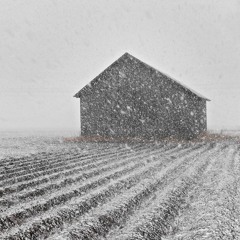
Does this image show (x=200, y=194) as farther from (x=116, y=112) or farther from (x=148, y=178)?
(x=116, y=112)

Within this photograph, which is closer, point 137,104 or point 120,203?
point 120,203

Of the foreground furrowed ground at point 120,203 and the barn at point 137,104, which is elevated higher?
the barn at point 137,104

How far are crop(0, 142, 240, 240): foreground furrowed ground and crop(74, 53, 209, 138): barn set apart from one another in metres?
13.7

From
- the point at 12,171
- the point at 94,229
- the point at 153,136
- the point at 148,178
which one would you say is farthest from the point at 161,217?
the point at 153,136

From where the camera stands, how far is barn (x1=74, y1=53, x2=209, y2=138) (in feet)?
77.6

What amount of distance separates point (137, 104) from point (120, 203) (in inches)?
743

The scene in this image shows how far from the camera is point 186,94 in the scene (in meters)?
23.6

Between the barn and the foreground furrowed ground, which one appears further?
the barn

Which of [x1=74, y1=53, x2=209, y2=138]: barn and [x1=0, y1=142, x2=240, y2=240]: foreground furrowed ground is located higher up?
[x1=74, y1=53, x2=209, y2=138]: barn

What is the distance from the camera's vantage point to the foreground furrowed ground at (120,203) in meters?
4.47

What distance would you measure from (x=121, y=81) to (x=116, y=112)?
2.16 metres

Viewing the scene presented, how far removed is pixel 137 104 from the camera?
80.5ft

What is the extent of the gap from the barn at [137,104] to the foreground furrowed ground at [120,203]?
13675 millimetres

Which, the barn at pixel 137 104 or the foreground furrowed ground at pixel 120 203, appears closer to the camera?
the foreground furrowed ground at pixel 120 203
